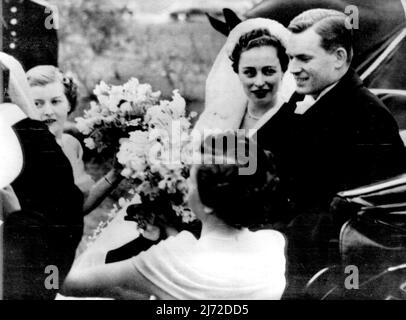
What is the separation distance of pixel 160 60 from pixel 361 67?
1.21 metres

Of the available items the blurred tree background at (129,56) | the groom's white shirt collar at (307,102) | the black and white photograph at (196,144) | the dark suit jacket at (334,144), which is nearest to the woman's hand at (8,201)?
the black and white photograph at (196,144)

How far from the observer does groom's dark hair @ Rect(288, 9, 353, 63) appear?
5.15m

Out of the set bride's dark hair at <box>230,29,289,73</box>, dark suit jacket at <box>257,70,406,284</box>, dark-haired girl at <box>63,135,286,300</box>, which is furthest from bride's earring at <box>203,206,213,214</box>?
bride's dark hair at <box>230,29,289,73</box>

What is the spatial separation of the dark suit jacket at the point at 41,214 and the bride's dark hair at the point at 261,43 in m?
1.26

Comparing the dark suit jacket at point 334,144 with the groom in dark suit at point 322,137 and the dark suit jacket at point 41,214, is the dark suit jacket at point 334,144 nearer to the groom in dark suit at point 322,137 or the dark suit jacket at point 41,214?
the groom in dark suit at point 322,137

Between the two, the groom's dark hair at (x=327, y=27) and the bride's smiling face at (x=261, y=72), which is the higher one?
the groom's dark hair at (x=327, y=27)

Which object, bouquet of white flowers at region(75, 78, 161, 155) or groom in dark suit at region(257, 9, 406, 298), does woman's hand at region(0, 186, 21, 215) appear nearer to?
bouquet of white flowers at region(75, 78, 161, 155)

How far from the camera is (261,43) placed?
5.16 meters

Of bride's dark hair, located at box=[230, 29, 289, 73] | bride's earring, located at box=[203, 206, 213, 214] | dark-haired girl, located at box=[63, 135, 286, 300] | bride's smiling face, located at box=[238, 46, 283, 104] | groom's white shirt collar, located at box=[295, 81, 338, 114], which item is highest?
bride's dark hair, located at box=[230, 29, 289, 73]

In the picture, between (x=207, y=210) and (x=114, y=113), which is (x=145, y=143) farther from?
(x=207, y=210)

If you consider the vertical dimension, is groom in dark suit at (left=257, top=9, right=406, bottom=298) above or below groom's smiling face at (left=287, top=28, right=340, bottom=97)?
below

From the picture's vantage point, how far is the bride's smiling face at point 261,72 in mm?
5148

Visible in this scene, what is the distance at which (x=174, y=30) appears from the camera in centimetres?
520
